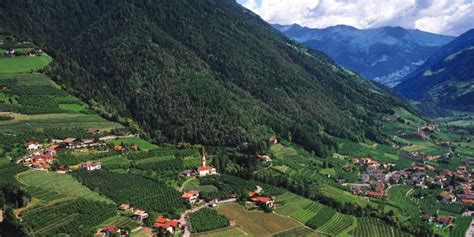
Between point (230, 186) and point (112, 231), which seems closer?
point (112, 231)

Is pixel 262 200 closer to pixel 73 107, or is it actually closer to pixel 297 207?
pixel 297 207

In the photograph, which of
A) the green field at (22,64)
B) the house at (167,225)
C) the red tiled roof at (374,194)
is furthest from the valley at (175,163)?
the red tiled roof at (374,194)

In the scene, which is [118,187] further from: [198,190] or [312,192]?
[312,192]

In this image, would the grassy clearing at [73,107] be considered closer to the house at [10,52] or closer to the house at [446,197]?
the house at [10,52]

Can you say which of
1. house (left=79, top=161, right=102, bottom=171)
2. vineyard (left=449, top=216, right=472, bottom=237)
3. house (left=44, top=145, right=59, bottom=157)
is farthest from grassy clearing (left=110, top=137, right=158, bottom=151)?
vineyard (left=449, top=216, right=472, bottom=237)

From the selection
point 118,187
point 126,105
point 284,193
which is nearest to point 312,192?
point 284,193

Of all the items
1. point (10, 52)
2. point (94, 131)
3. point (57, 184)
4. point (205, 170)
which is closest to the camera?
point (57, 184)

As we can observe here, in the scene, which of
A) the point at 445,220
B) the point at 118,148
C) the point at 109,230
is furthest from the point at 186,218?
the point at 445,220
